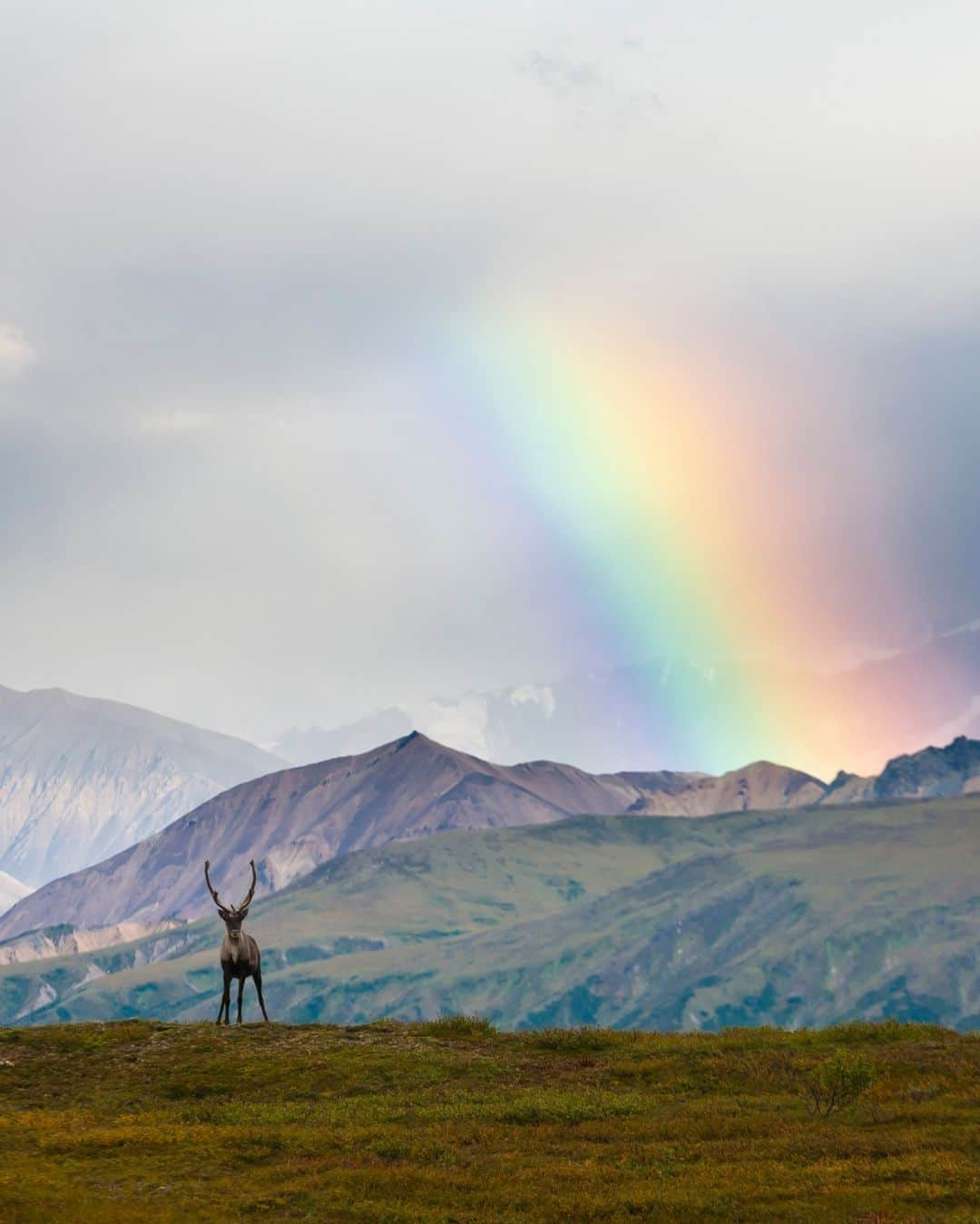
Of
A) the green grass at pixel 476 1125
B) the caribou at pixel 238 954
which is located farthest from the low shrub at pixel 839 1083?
the caribou at pixel 238 954

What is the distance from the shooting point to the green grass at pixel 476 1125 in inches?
1162

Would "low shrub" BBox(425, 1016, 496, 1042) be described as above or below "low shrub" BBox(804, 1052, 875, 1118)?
above

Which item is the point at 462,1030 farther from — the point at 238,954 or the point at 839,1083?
the point at 839,1083

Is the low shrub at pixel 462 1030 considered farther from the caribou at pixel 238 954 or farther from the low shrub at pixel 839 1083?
the low shrub at pixel 839 1083

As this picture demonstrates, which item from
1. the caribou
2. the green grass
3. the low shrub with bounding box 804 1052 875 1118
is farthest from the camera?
the caribou

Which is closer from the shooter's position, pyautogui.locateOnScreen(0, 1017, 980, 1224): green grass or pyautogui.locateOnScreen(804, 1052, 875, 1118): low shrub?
pyautogui.locateOnScreen(0, 1017, 980, 1224): green grass

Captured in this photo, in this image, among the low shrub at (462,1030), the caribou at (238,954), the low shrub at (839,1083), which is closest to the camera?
the low shrub at (839,1083)

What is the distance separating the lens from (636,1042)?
4900 centimetres

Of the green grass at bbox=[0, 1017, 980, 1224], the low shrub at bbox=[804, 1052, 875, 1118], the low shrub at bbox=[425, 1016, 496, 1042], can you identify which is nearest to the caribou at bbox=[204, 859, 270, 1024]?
the green grass at bbox=[0, 1017, 980, 1224]

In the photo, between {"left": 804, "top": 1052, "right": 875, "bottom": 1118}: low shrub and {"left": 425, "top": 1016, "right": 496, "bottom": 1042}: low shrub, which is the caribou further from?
{"left": 804, "top": 1052, "right": 875, "bottom": 1118}: low shrub

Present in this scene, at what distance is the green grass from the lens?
2952 cm

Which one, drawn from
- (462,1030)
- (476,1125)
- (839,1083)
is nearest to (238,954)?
(462,1030)

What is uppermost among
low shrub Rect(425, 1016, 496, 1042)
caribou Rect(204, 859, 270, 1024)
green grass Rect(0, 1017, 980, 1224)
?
caribou Rect(204, 859, 270, 1024)

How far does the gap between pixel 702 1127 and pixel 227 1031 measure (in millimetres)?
19484
